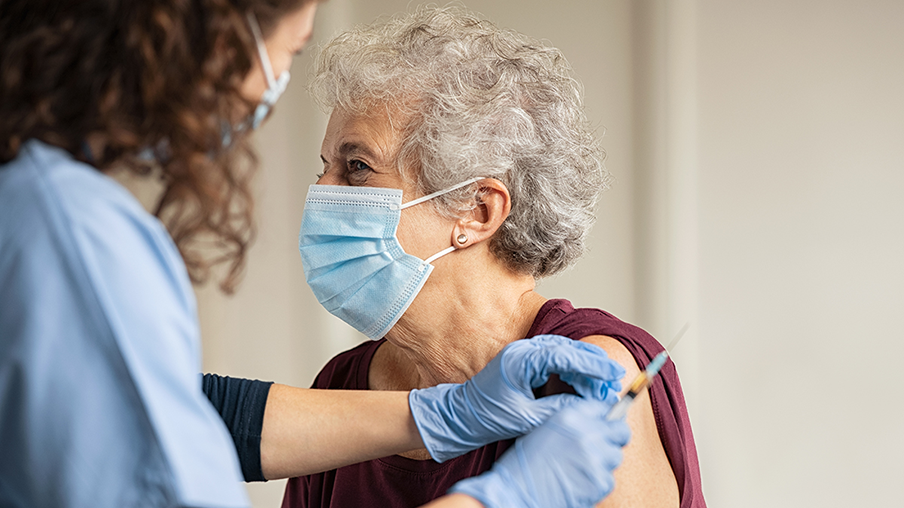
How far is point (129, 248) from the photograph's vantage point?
66 cm

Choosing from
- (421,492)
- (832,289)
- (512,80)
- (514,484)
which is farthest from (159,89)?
(832,289)

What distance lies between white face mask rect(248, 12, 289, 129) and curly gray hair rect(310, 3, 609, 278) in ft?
1.61

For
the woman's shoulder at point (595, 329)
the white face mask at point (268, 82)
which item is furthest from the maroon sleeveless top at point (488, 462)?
the white face mask at point (268, 82)

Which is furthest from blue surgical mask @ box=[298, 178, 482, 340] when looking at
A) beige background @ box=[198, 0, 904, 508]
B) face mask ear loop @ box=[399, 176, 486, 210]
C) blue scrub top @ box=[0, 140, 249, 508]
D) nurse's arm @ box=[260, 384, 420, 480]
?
beige background @ box=[198, 0, 904, 508]

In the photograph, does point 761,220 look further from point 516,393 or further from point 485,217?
point 516,393

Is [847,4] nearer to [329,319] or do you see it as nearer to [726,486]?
[726,486]

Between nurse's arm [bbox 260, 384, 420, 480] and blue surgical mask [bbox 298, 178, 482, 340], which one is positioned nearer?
nurse's arm [bbox 260, 384, 420, 480]

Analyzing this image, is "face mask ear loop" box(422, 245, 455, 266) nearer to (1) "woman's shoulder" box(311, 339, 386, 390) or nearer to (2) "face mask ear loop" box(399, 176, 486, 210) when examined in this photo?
(2) "face mask ear loop" box(399, 176, 486, 210)

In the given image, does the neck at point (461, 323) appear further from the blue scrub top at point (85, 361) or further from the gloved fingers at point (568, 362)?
the blue scrub top at point (85, 361)

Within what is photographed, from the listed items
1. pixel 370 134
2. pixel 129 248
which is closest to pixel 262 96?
pixel 129 248

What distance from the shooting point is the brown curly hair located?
71 cm

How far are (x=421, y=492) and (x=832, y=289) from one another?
4.69 ft

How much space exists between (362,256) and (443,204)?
181mm

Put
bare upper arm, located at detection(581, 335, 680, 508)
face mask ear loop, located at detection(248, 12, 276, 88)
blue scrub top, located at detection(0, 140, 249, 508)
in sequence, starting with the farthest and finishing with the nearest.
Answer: bare upper arm, located at detection(581, 335, 680, 508) → face mask ear loop, located at detection(248, 12, 276, 88) → blue scrub top, located at detection(0, 140, 249, 508)
